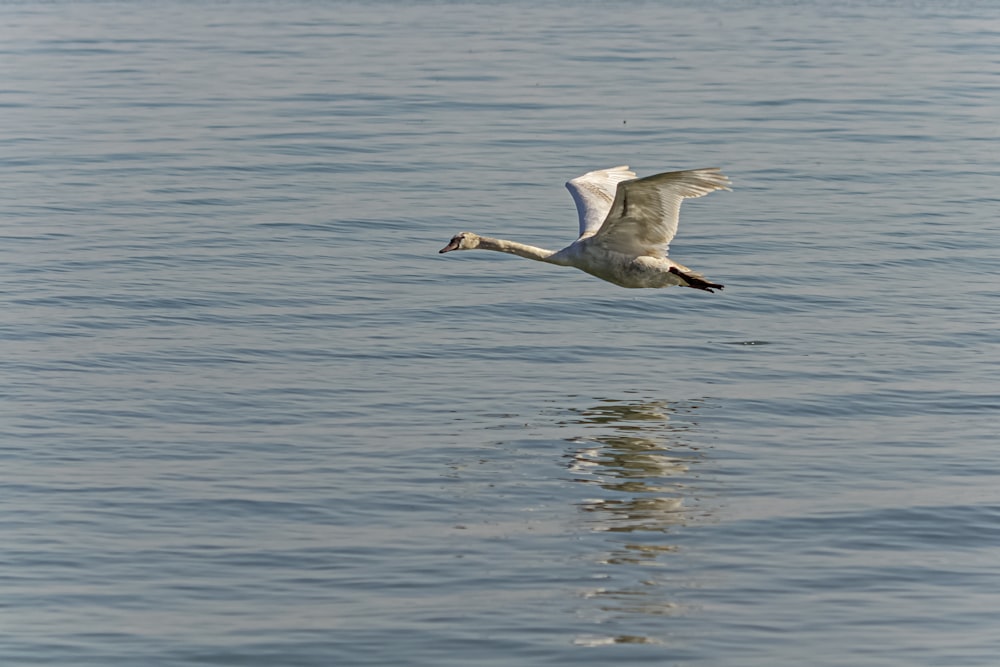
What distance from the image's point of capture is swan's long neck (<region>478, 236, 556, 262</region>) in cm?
1727

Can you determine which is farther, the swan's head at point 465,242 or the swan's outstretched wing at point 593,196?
the swan's outstretched wing at point 593,196

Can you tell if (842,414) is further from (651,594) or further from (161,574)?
(161,574)

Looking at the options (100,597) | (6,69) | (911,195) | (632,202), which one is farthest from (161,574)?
(6,69)

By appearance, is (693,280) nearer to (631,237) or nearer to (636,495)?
(631,237)

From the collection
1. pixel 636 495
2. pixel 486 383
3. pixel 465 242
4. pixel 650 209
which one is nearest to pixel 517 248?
pixel 465 242

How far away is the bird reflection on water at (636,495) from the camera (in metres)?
11.4

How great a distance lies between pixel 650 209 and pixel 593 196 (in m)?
2.09

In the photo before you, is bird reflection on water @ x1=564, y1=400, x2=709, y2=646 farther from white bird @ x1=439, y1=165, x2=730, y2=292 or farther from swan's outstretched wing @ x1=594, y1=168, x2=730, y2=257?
swan's outstretched wing @ x1=594, y1=168, x2=730, y2=257

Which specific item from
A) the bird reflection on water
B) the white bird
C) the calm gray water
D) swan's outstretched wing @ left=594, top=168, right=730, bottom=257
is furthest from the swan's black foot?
the bird reflection on water

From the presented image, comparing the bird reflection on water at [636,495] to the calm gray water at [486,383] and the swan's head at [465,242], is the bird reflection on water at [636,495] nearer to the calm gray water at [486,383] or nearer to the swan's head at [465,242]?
the calm gray water at [486,383]

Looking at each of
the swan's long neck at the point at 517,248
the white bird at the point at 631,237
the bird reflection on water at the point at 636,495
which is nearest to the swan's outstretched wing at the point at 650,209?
the white bird at the point at 631,237

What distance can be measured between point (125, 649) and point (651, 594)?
339 centimetres

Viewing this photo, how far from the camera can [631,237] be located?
16.8 meters

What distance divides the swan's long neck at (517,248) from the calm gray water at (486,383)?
1.11 m
